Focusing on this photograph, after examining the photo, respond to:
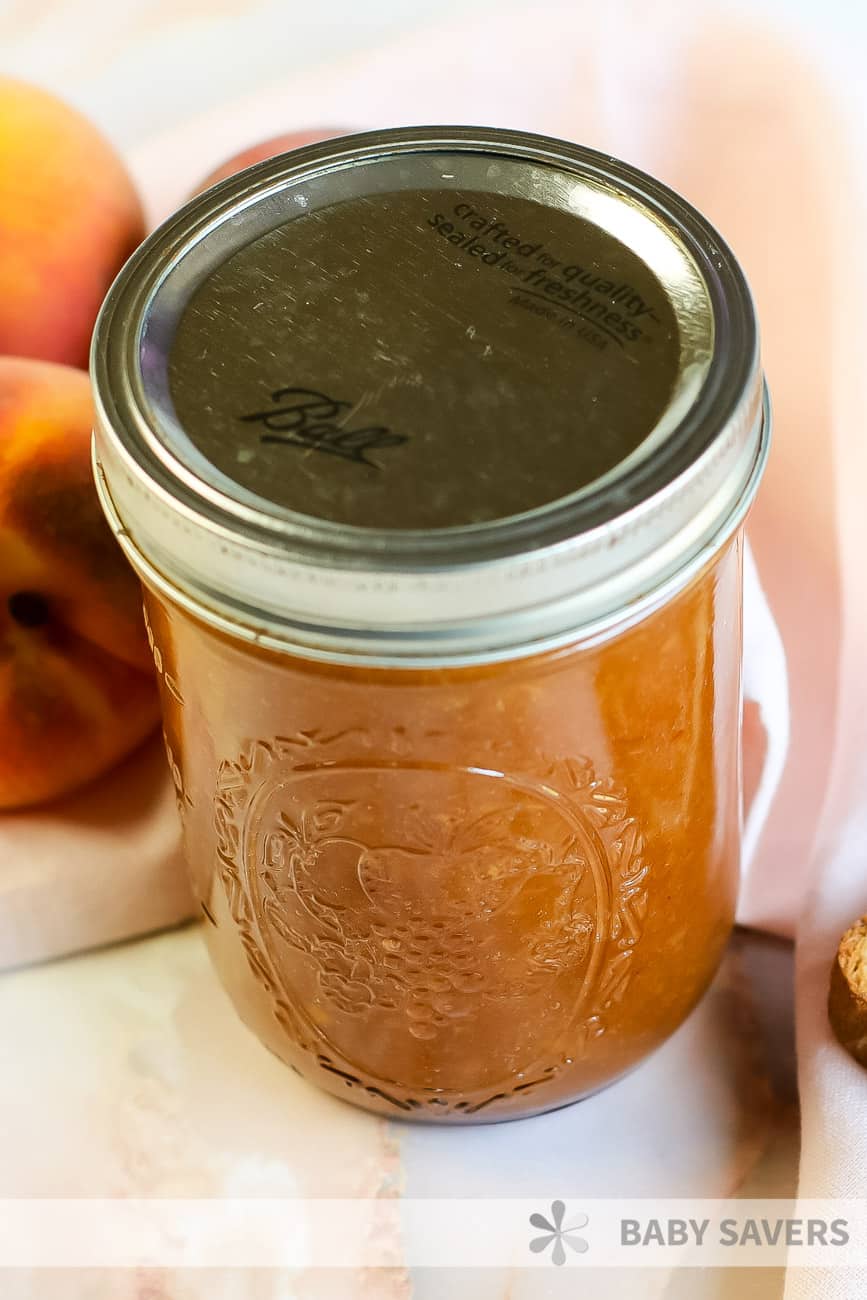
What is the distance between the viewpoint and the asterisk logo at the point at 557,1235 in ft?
2.19

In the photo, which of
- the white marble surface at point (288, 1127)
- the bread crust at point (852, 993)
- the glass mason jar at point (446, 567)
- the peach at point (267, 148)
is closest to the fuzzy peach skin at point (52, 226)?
the peach at point (267, 148)

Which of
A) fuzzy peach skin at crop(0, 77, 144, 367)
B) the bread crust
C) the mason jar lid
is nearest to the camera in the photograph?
the mason jar lid

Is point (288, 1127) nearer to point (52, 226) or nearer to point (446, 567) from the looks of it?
point (446, 567)

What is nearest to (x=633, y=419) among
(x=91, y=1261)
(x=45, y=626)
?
(x=45, y=626)

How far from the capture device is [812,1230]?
2.03ft

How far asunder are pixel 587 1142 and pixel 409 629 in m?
0.38

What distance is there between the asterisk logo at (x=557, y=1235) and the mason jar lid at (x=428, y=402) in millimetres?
360

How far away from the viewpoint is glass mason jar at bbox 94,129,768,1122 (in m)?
0.46

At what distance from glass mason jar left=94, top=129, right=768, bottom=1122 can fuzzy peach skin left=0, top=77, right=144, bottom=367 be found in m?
0.27

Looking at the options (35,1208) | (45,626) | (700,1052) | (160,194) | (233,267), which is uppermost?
(233,267)

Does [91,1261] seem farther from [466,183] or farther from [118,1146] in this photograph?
[466,183]

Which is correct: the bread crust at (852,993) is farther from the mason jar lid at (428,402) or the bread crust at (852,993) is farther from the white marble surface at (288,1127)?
the mason jar lid at (428,402)

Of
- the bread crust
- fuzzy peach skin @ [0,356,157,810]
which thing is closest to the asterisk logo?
the bread crust

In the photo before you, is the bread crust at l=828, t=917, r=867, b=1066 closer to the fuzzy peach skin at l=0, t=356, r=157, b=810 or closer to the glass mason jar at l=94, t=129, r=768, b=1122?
the glass mason jar at l=94, t=129, r=768, b=1122
